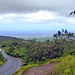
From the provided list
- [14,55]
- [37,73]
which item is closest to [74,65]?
[37,73]

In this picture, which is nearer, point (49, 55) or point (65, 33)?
point (65, 33)

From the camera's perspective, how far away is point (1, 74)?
30875 mm

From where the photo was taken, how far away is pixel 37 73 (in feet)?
52.6

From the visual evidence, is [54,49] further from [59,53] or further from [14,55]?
[14,55]

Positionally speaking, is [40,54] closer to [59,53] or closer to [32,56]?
[32,56]

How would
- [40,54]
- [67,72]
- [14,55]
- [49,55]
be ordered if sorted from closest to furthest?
[67,72], [49,55], [40,54], [14,55]

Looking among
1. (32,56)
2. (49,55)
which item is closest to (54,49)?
(49,55)

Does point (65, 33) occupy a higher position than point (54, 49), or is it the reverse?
point (65, 33)

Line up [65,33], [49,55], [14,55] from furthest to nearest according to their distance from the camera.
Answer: [14,55], [49,55], [65,33]

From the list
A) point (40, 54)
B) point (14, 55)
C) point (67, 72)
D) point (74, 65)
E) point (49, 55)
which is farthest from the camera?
point (14, 55)

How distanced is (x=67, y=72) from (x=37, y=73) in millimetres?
5585

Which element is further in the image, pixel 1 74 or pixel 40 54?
pixel 40 54

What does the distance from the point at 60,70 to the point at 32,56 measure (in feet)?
108

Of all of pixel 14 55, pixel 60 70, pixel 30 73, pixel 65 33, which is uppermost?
pixel 65 33
